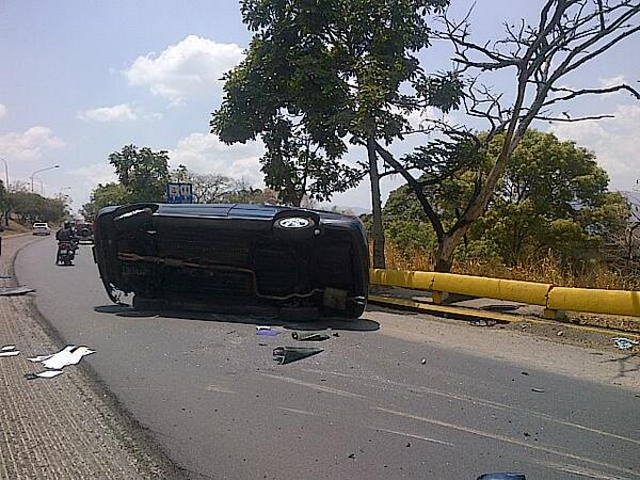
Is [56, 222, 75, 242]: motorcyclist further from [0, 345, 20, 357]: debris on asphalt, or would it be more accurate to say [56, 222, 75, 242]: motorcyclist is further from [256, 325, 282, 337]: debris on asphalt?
[256, 325, 282, 337]: debris on asphalt

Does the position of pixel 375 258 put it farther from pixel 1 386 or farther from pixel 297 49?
pixel 1 386

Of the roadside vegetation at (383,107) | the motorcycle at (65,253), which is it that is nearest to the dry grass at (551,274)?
the roadside vegetation at (383,107)

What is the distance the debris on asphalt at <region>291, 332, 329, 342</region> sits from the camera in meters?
8.73

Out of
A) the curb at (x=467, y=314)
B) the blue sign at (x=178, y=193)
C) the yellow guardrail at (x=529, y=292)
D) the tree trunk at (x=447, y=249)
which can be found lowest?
the curb at (x=467, y=314)

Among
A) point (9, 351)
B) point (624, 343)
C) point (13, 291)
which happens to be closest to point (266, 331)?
point (9, 351)

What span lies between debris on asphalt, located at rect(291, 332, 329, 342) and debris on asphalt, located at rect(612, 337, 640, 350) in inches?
146

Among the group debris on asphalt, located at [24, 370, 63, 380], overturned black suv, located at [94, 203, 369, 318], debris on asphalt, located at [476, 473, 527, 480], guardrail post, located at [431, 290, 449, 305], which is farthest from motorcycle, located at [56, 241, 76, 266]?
debris on asphalt, located at [476, 473, 527, 480]

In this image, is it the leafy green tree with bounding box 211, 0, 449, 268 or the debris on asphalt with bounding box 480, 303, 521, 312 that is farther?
the leafy green tree with bounding box 211, 0, 449, 268

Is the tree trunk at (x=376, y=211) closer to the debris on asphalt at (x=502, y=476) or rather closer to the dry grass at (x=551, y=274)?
the dry grass at (x=551, y=274)

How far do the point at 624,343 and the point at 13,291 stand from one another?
12.2 meters

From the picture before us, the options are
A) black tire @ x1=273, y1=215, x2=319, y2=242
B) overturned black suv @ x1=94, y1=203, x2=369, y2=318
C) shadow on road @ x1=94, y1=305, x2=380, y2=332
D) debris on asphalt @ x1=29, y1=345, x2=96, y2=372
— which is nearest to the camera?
debris on asphalt @ x1=29, y1=345, x2=96, y2=372

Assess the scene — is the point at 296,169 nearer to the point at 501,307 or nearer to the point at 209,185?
the point at 501,307

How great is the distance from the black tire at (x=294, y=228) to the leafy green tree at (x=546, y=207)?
10.2 metres

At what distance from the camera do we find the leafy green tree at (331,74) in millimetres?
13000
